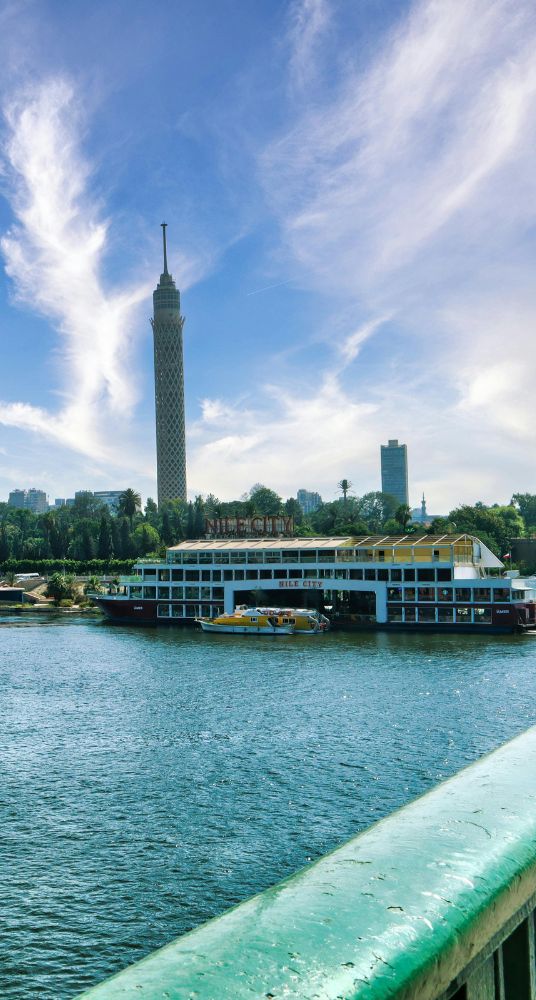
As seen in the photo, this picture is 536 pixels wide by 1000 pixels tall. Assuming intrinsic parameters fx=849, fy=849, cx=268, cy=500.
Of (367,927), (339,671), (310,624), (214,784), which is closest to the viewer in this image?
(367,927)

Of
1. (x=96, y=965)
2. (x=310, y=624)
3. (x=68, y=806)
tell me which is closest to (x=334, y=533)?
(x=310, y=624)

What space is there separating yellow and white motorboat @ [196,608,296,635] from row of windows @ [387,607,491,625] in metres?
11.5

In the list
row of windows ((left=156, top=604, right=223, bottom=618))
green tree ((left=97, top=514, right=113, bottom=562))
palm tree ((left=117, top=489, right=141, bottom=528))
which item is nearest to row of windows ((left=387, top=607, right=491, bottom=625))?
row of windows ((left=156, top=604, right=223, bottom=618))

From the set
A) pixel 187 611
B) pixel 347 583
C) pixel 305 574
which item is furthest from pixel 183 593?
pixel 347 583

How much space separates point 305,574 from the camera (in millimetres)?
97375

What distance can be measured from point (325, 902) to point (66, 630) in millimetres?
101237

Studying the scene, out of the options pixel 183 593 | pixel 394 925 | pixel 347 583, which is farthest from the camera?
pixel 183 593

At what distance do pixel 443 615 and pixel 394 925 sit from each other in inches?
3467

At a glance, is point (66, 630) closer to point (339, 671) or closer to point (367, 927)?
point (339, 671)

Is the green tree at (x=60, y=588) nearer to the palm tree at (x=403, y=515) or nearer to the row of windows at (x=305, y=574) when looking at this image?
the row of windows at (x=305, y=574)

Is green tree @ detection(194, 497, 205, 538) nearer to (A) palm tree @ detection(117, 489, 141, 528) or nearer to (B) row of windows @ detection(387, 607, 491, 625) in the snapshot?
(A) palm tree @ detection(117, 489, 141, 528)

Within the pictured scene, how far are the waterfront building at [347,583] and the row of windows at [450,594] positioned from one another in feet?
0.34

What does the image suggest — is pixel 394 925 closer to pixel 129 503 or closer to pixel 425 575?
pixel 425 575

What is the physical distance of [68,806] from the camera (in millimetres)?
30094
